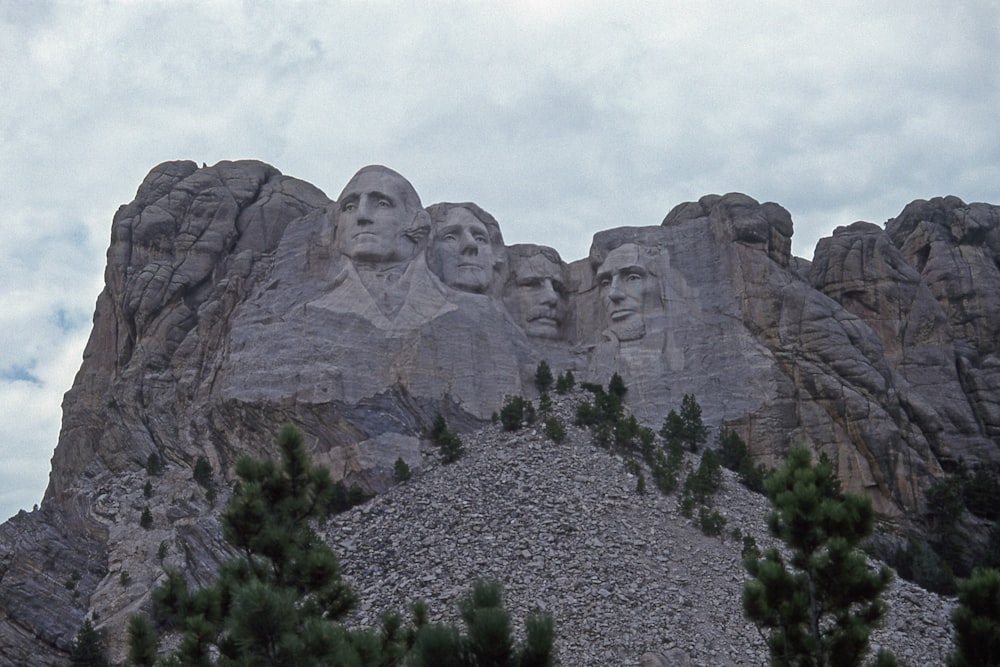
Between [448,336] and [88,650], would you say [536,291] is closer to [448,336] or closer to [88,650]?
[448,336]

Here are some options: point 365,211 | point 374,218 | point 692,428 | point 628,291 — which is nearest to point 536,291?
point 628,291

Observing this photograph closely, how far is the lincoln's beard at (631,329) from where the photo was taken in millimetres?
40906

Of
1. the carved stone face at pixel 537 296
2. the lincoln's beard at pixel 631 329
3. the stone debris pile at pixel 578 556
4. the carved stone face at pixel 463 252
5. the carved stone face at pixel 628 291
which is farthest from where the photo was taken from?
the carved stone face at pixel 537 296

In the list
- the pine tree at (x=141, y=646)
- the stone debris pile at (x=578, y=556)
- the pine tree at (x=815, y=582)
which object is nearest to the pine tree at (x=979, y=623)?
the pine tree at (x=815, y=582)

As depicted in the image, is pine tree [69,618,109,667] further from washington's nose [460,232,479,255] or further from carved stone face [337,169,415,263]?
washington's nose [460,232,479,255]

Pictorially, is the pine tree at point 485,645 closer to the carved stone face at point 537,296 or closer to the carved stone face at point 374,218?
the carved stone face at point 374,218

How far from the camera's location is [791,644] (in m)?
21.8

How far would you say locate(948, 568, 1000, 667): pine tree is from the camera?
2069cm

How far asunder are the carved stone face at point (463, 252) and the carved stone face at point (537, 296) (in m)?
1.13

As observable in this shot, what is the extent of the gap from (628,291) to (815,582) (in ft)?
66.4

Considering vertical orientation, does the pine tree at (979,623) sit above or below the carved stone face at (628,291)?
below

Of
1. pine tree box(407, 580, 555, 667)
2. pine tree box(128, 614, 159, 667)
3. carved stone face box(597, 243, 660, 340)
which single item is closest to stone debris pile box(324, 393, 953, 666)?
carved stone face box(597, 243, 660, 340)

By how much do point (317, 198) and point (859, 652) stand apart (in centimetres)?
2626

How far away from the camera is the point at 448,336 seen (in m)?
38.7
